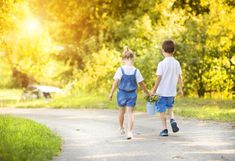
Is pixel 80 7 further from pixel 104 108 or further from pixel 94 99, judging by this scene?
pixel 104 108

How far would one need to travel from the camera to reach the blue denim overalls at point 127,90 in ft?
42.4

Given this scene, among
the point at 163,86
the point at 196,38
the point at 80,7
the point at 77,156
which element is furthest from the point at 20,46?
the point at 77,156

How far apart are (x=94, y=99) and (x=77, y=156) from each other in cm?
1466

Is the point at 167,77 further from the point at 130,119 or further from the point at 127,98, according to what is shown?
the point at 130,119

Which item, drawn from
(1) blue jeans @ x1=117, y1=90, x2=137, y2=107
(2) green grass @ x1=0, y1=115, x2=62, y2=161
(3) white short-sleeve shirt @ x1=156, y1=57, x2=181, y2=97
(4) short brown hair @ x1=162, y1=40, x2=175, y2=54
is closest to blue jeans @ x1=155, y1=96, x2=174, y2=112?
(3) white short-sleeve shirt @ x1=156, y1=57, x2=181, y2=97

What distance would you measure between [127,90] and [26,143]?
3028mm

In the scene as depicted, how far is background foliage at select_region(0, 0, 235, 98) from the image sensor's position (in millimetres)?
26453

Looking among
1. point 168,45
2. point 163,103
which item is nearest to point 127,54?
point 168,45

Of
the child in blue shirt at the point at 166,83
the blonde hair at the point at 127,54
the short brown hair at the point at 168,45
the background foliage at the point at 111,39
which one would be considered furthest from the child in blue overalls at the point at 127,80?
the background foliage at the point at 111,39

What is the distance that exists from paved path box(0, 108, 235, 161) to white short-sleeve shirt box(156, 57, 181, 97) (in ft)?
2.97

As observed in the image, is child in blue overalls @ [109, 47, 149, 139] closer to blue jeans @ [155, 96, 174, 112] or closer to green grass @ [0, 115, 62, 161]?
blue jeans @ [155, 96, 174, 112]

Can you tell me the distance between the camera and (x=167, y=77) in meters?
13.2

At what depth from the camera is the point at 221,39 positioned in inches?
1057

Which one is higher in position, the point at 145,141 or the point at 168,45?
the point at 168,45
